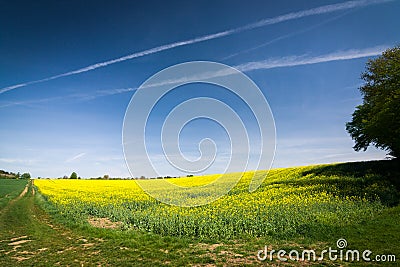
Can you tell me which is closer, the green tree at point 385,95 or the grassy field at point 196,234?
the grassy field at point 196,234

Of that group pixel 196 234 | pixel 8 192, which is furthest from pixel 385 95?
pixel 8 192

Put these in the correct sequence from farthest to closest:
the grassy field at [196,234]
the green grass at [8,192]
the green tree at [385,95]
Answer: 1. the green grass at [8,192]
2. the green tree at [385,95]
3. the grassy field at [196,234]

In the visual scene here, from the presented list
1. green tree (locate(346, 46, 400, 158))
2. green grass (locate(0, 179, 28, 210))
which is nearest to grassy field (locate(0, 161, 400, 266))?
green tree (locate(346, 46, 400, 158))

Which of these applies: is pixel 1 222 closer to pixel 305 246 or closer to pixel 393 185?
pixel 305 246

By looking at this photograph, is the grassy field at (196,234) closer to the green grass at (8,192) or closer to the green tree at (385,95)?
the green tree at (385,95)

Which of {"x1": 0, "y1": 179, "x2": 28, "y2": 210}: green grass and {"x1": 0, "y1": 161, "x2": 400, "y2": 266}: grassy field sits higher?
{"x1": 0, "y1": 161, "x2": 400, "y2": 266}: grassy field

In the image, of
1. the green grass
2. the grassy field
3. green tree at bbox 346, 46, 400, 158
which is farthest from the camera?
the green grass

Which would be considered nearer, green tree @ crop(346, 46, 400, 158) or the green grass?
green tree @ crop(346, 46, 400, 158)

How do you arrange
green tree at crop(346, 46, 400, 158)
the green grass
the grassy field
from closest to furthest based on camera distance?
the grassy field
green tree at crop(346, 46, 400, 158)
the green grass

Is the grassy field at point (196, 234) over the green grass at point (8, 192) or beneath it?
over

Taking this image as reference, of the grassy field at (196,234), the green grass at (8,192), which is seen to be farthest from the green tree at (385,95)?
the green grass at (8,192)

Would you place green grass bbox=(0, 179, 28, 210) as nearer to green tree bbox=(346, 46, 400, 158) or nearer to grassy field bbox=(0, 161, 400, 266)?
grassy field bbox=(0, 161, 400, 266)

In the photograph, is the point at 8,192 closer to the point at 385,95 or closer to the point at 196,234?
the point at 196,234

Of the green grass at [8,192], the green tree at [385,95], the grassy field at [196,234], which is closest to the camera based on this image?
the grassy field at [196,234]
